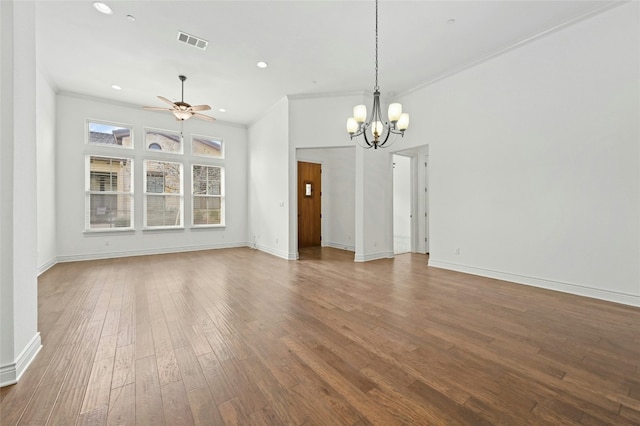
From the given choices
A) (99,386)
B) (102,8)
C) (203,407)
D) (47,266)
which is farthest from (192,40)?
(47,266)

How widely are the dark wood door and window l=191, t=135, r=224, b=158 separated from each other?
2400 millimetres

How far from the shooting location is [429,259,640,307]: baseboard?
10.5 ft

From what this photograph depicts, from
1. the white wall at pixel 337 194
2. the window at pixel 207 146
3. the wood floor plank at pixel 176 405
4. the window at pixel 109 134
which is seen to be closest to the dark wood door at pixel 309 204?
the white wall at pixel 337 194

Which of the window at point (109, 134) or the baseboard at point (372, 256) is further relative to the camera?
the window at point (109, 134)

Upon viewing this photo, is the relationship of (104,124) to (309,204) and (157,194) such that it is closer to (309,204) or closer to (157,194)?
(157,194)

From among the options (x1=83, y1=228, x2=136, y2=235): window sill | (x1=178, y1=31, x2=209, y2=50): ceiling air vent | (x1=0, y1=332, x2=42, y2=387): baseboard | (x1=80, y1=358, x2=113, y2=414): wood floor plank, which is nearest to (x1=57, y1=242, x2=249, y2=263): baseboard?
(x1=83, y1=228, x2=136, y2=235): window sill

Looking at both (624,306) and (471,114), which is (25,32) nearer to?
(471,114)

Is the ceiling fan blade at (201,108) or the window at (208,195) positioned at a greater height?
the ceiling fan blade at (201,108)

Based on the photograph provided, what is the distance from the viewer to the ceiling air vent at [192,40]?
3.86 metres

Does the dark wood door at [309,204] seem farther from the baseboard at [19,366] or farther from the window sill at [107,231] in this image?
the baseboard at [19,366]

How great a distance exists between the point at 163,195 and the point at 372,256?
5.53 meters

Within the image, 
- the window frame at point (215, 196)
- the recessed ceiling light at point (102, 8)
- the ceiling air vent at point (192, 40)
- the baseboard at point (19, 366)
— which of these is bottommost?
the baseboard at point (19, 366)

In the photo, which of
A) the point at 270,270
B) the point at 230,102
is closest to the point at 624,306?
the point at 270,270

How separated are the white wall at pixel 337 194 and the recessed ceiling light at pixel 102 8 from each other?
15.6ft
